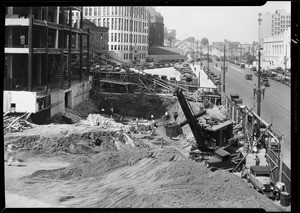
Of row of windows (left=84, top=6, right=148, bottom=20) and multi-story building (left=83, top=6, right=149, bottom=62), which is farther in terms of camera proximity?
multi-story building (left=83, top=6, right=149, bottom=62)

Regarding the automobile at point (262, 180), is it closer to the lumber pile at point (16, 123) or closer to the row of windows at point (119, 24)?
the lumber pile at point (16, 123)

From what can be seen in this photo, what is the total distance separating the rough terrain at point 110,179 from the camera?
1339cm

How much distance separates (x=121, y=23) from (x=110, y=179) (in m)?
60.0

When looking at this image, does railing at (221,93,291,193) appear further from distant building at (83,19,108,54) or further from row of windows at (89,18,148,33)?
distant building at (83,19,108,54)

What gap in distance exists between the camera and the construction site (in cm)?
1394

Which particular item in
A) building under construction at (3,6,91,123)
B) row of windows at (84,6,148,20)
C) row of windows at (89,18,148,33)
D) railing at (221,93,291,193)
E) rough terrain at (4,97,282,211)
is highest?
row of windows at (84,6,148,20)

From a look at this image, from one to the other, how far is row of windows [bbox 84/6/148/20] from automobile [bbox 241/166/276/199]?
5986 centimetres

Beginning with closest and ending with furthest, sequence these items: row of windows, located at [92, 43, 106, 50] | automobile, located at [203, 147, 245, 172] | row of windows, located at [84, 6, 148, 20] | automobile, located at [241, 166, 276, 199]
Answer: automobile, located at [241, 166, 276, 199] < automobile, located at [203, 147, 245, 172] < row of windows, located at [84, 6, 148, 20] < row of windows, located at [92, 43, 106, 50]

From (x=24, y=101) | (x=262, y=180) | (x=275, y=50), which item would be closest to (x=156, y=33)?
(x=275, y=50)

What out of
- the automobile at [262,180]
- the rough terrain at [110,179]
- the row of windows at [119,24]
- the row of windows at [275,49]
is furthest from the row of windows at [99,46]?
the automobile at [262,180]

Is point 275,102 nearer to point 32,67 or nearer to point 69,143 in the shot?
point 69,143

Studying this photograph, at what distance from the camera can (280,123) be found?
105 feet

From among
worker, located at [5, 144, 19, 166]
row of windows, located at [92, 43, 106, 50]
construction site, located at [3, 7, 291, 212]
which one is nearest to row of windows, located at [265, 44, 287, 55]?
row of windows, located at [92, 43, 106, 50]

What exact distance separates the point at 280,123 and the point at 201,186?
65.5ft
